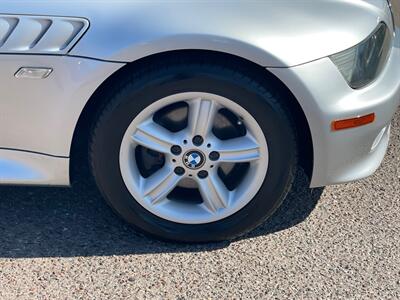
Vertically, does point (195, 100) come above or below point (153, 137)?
above

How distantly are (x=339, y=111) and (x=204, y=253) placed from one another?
87 cm

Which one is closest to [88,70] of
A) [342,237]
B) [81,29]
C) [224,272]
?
[81,29]

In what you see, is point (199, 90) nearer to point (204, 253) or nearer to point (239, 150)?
point (239, 150)

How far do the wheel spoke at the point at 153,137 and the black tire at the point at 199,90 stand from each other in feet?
0.23

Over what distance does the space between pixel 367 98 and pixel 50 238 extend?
1.54 metres

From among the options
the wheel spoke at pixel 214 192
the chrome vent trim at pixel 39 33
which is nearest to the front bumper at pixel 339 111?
the wheel spoke at pixel 214 192

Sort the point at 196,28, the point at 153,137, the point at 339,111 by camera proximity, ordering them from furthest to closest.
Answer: the point at 153,137
the point at 339,111
the point at 196,28

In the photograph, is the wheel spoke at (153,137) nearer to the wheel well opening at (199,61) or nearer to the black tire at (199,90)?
the black tire at (199,90)

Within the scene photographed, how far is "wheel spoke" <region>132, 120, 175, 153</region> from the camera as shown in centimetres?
289

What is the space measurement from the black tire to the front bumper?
4.4 inches

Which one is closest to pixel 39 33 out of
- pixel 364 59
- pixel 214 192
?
pixel 214 192

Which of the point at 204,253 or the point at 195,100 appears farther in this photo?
the point at 204,253

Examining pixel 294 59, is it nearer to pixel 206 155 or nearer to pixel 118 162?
pixel 206 155

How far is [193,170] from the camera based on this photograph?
2.98 m
